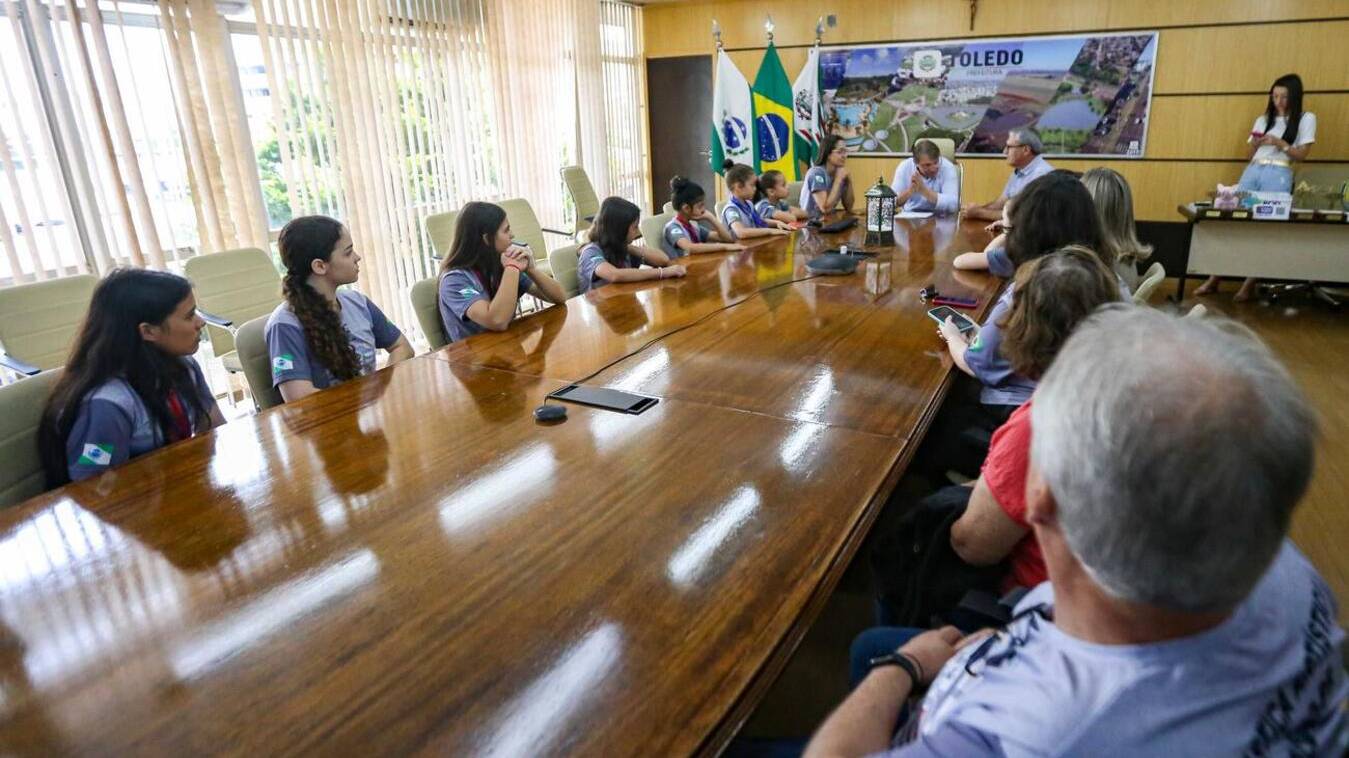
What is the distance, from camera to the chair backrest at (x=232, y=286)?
3.16m

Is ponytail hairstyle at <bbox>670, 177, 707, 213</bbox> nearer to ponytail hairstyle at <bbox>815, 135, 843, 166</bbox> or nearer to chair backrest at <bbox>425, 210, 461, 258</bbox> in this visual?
chair backrest at <bbox>425, 210, 461, 258</bbox>

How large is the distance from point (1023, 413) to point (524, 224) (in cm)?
387

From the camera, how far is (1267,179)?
517 centimetres

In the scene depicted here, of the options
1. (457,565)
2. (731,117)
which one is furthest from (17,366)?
(731,117)

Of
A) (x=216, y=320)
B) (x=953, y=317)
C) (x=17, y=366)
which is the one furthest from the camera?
(x=216, y=320)

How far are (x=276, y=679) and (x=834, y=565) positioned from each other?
761 mm

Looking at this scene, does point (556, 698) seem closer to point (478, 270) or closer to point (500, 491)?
point (500, 491)

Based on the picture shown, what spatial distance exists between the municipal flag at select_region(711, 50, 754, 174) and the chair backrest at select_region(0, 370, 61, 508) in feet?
18.9

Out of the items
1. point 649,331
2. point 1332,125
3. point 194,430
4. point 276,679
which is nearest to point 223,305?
point 194,430

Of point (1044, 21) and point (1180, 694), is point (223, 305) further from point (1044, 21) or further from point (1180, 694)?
point (1044, 21)

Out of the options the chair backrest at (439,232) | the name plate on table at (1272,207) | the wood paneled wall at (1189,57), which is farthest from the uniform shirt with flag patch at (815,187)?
the name plate on table at (1272,207)

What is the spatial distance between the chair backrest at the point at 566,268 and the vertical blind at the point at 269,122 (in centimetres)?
163

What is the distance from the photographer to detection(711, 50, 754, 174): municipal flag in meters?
6.63

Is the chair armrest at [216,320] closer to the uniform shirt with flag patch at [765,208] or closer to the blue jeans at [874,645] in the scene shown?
the blue jeans at [874,645]
